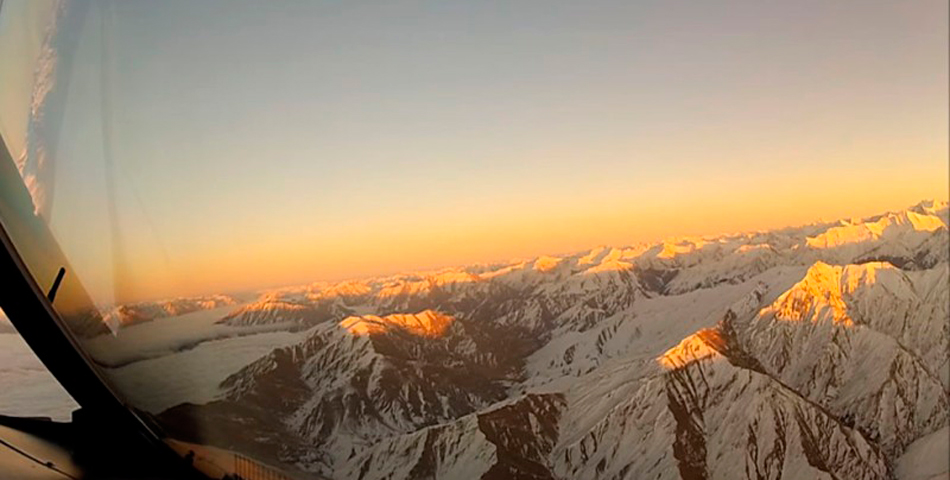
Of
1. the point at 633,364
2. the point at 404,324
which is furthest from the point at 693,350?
the point at 404,324

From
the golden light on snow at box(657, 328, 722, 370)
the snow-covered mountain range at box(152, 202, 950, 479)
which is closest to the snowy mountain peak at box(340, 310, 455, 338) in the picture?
the snow-covered mountain range at box(152, 202, 950, 479)

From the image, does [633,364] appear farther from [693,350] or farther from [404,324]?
[404,324]

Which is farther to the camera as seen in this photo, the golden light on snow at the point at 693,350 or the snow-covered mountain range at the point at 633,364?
the golden light on snow at the point at 693,350

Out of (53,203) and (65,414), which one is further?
(65,414)

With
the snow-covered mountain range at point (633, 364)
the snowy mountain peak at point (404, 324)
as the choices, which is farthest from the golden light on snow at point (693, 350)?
the snowy mountain peak at point (404, 324)

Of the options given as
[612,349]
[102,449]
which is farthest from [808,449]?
[102,449]

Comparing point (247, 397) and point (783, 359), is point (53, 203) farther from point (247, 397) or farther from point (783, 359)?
point (783, 359)

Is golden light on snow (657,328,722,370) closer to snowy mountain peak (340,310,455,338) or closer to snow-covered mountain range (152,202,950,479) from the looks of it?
snow-covered mountain range (152,202,950,479)

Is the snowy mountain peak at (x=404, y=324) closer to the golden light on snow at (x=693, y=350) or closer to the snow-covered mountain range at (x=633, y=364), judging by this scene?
the snow-covered mountain range at (x=633, y=364)
